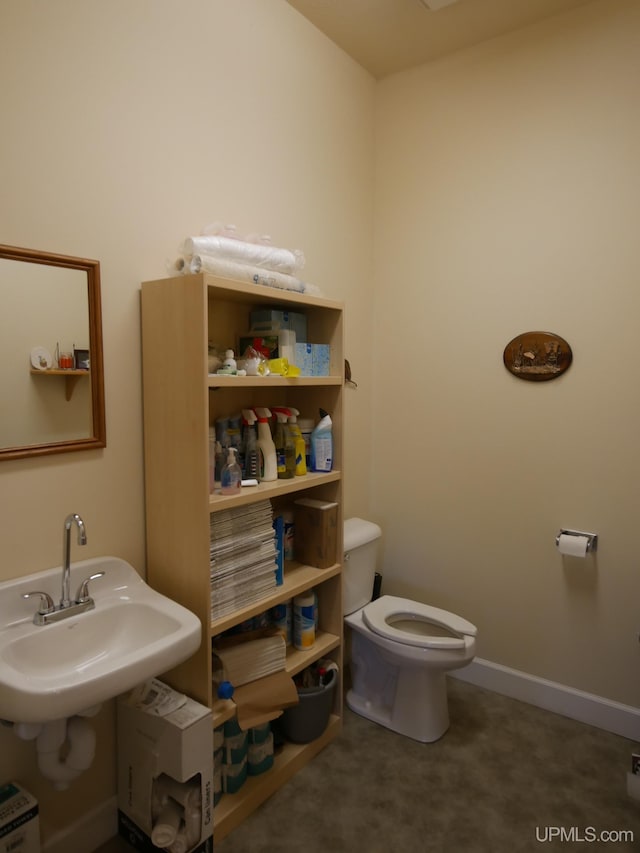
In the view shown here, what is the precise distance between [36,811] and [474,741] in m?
1.58

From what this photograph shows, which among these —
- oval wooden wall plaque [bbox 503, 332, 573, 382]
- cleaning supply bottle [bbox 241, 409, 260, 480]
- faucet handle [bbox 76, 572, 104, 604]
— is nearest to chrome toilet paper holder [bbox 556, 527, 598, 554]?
oval wooden wall plaque [bbox 503, 332, 573, 382]

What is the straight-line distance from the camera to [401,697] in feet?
6.99

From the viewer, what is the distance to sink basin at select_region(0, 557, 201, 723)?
106cm

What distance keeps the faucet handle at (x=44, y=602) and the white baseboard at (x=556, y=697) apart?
1.95m

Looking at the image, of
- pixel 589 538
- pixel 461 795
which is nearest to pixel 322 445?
pixel 589 538

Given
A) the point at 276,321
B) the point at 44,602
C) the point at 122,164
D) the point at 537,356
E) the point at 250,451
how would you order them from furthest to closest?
the point at 537,356 < the point at 276,321 < the point at 250,451 < the point at 122,164 < the point at 44,602

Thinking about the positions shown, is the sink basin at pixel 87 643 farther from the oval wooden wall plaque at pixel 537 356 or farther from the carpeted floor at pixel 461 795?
the oval wooden wall plaque at pixel 537 356

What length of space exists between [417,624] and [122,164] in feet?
6.88

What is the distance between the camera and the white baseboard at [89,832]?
1.49m

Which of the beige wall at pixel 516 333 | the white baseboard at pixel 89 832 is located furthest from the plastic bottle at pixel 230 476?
the beige wall at pixel 516 333

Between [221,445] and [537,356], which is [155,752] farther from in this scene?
[537,356]

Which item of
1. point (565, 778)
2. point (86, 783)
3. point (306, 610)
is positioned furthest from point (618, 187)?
point (86, 783)

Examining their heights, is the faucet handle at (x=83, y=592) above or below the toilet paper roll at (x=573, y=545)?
above

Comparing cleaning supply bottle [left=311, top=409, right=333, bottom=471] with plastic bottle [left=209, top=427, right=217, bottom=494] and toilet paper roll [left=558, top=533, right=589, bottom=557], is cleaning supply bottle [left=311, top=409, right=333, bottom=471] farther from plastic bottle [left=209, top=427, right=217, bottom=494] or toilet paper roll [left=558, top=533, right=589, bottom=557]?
toilet paper roll [left=558, top=533, right=589, bottom=557]
